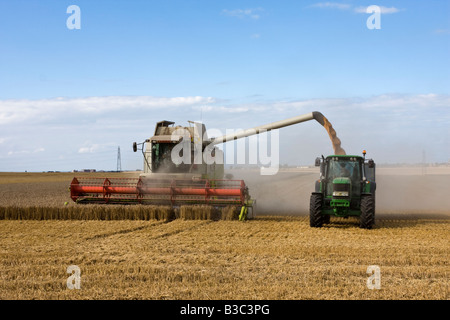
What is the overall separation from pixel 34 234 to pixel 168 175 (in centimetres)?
488

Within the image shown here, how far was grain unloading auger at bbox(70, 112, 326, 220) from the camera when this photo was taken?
13805 mm

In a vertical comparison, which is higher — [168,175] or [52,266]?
[168,175]

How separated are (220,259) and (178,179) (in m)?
6.92

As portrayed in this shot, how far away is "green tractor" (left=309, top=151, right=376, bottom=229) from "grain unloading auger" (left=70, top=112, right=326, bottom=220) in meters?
2.12

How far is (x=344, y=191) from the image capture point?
1228 centimetres

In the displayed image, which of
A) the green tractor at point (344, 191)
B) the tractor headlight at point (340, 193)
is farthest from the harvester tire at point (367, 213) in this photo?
the tractor headlight at point (340, 193)

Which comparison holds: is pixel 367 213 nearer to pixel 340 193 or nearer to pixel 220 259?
pixel 340 193

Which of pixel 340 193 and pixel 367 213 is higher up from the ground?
pixel 340 193

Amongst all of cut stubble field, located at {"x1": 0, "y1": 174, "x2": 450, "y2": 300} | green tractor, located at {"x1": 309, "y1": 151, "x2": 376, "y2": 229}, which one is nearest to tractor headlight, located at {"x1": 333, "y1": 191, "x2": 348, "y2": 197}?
green tractor, located at {"x1": 309, "y1": 151, "x2": 376, "y2": 229}

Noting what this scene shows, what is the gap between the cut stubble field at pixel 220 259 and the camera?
595 centimetres

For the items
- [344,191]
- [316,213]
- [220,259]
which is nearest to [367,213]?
[344,191]

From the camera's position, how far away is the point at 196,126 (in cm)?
1576
